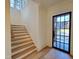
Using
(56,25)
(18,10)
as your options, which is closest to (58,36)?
(56,25)

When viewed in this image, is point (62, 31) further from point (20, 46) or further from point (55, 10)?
point (20, 46)

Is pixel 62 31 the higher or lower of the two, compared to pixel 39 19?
lower

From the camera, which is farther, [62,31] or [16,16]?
[16,16]

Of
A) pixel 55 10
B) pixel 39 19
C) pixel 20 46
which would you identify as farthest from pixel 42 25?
pixel 20 46

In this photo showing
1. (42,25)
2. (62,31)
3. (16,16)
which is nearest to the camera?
(62,31)

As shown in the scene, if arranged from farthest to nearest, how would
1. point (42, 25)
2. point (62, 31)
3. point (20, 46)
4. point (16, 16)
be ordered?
point (16, 16) → point (42, 25) → point (62, 31) → point (20, 46)

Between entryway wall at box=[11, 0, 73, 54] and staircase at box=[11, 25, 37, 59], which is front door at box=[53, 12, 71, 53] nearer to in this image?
entryway wall at box=[11, 0, 73, 54]

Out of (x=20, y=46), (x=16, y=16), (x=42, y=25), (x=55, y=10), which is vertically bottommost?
(x=20, y=46)

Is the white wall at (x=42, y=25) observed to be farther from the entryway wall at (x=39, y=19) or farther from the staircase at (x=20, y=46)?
the staircase at (x=20, y=46)

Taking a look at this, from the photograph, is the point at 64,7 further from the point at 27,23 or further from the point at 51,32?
the point at 27,23

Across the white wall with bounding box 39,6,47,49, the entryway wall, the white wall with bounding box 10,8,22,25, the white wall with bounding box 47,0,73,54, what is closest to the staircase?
the entryway wall

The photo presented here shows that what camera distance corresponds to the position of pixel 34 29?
5.83 meters

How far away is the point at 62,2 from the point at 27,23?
2.36 meters
